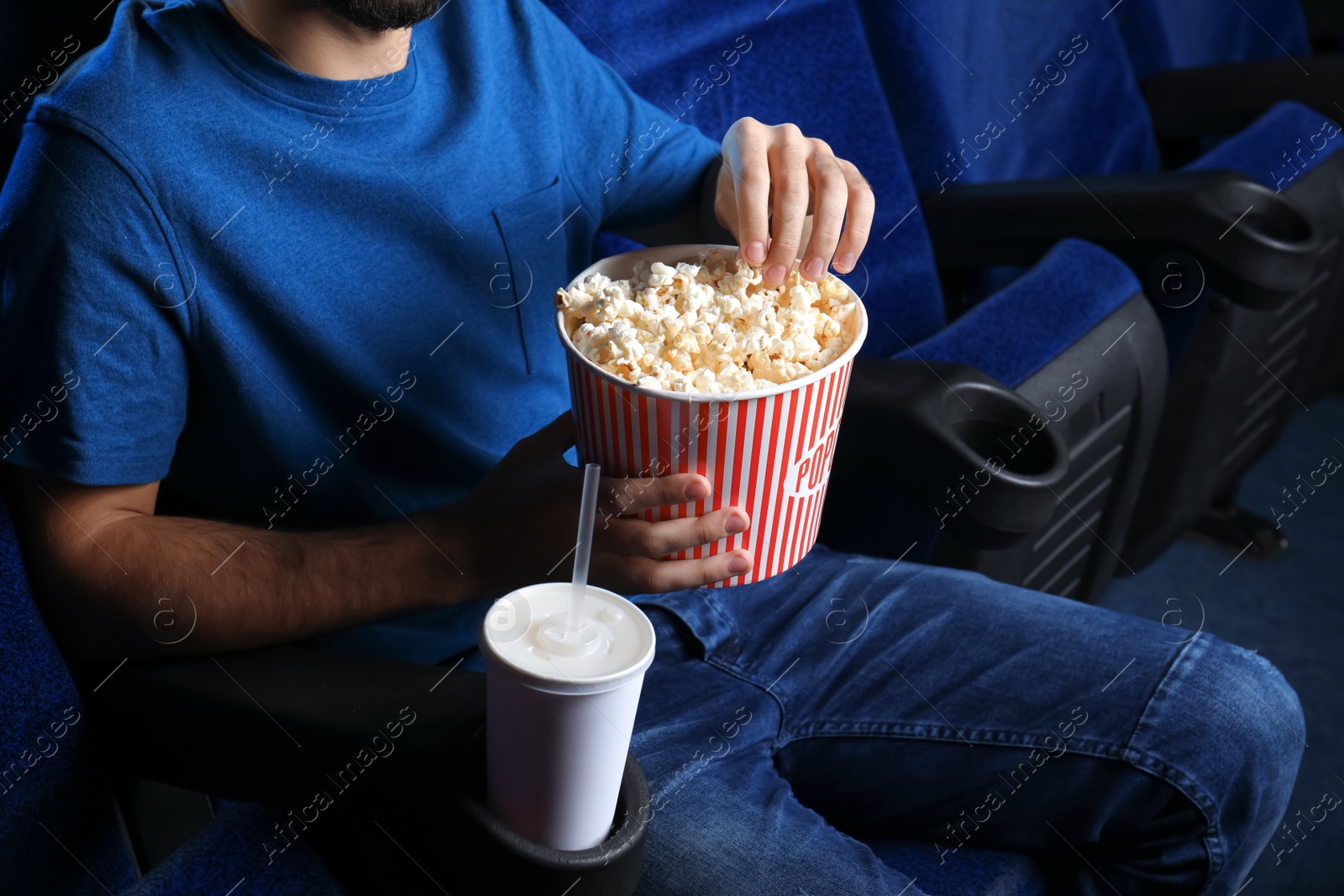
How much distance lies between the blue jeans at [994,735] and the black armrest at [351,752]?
188 mm

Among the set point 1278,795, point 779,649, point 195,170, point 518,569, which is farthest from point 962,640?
point 195,170

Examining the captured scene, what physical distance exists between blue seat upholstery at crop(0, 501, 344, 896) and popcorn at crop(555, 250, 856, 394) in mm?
421

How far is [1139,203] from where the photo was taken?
1.41m

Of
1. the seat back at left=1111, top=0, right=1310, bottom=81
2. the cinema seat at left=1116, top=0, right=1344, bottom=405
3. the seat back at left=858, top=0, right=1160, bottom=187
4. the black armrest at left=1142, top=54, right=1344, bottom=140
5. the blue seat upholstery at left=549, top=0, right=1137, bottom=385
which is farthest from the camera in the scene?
the seat back at left=1111, top=0, right=1310, bottom=81

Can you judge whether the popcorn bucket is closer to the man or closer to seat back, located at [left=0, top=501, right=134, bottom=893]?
the man

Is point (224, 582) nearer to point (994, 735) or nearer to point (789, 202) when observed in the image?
point (789, 202)

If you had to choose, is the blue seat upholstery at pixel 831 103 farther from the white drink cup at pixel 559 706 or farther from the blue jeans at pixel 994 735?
the white drink cup at pixel 559 706

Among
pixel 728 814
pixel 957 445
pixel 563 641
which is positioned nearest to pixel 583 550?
pixel 563 641

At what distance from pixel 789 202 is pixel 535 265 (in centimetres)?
29

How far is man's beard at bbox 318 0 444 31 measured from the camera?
83 centimetres

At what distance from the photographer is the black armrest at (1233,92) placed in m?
1.84

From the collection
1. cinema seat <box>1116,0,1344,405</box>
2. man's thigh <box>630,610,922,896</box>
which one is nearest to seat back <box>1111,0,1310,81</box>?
cinema seat <box>1116,0,1344,405</box>

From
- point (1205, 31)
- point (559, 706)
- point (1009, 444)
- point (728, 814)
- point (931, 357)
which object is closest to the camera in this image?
point (559, 706)

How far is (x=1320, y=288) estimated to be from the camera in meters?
1.80
